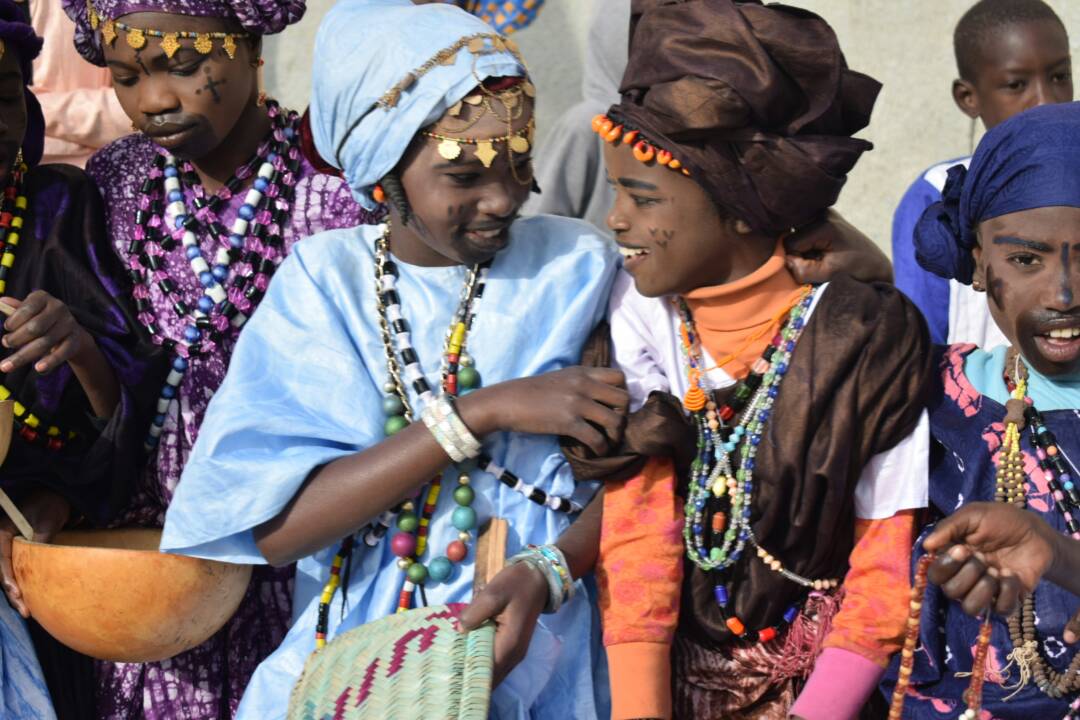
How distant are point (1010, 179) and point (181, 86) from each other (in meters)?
1.82

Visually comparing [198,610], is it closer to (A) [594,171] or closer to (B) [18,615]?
(B) [18,615]

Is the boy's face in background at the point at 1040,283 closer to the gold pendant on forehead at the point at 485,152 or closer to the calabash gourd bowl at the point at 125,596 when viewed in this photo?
the gold pendant on forehead at the point at 485,152

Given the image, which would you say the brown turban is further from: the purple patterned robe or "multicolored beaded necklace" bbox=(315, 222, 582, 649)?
the purple patterned robe

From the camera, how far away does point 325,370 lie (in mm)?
3045

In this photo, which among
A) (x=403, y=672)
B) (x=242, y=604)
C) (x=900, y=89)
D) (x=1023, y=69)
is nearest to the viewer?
(x=403, y=672)

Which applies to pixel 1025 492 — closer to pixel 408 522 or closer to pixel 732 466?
pixel 732 466

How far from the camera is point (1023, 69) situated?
4578 mm

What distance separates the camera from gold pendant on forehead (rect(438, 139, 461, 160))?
2963 mm

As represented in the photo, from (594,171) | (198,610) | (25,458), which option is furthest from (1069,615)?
(594,171)

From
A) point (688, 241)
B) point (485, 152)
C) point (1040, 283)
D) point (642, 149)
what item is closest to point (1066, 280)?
point (1040, 283)

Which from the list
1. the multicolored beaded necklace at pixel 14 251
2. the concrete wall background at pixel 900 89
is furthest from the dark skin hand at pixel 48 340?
the concrete wall background at pixel 900 89

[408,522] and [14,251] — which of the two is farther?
[14,251]

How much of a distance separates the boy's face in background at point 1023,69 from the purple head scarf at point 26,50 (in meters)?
2.78

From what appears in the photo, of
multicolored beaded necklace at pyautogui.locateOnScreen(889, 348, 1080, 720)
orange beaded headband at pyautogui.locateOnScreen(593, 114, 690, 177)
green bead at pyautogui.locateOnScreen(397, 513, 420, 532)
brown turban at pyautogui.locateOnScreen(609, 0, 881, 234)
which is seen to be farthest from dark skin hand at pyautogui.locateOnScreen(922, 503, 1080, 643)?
green bead at pyautogui.locateOnScreen(397, 513, 420, 532)
